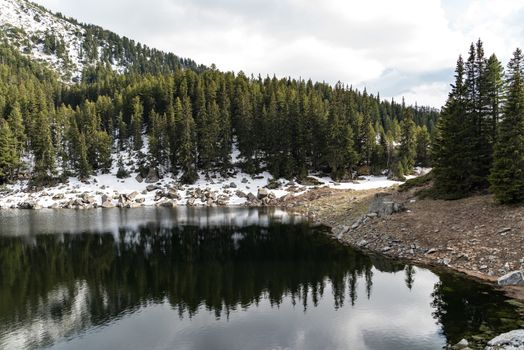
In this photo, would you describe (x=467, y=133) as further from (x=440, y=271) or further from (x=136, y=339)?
(x=136, y=339)

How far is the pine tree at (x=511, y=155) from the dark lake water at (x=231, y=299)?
40.3 feet

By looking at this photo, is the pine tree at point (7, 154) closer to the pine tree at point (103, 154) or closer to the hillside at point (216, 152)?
the hillside at point (216, 152)

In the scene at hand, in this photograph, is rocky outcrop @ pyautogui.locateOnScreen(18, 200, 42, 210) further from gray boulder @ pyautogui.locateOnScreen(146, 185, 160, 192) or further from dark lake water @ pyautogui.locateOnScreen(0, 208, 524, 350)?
dark lake water @ pyautogui.locateOnScreen(0, 208, 524, 350)

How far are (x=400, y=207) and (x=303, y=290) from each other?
2159cm

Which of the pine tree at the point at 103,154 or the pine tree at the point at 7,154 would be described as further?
the pine tree at the point at 103,154

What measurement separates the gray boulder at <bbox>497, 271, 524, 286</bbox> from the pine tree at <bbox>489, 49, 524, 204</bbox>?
11827 mm

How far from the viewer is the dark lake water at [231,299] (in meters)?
18.1

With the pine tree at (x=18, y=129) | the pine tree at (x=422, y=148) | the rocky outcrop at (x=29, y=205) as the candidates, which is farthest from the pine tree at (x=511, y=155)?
the pine tree at (x=18, y=129)

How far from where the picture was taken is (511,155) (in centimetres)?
3400

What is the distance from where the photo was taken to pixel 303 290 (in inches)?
993

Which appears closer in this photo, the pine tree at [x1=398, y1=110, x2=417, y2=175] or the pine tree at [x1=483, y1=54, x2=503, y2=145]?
the pine tree at [x1=483, y1=54, x2=503, y2=145]

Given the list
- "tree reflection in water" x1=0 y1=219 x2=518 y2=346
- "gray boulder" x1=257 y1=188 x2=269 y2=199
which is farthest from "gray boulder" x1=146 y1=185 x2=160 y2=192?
"tree reflection in water" x1=0 y1=219 x2=518 y2=346

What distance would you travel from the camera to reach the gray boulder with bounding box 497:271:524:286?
2344 centimetres

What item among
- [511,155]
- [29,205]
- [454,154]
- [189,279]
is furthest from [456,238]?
[29,205]
